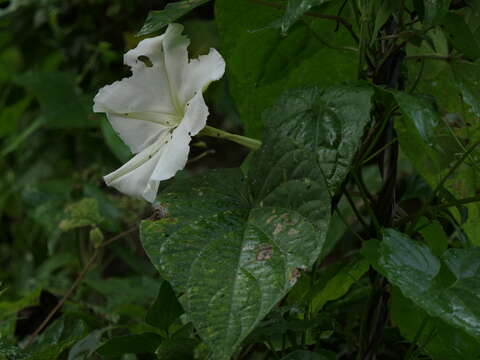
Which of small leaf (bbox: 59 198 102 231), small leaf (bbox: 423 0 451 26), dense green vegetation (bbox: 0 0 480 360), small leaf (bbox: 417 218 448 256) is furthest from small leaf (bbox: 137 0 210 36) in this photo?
small leaf (bbox: 59 198 102 231)

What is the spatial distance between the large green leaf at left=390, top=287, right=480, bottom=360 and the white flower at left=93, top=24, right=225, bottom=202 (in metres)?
0.28

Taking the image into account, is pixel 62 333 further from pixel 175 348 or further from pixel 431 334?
pixel 431 334

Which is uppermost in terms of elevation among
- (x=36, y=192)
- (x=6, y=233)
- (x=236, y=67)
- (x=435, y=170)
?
(x=236, y=67)

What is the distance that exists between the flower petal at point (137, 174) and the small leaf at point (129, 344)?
146 millimetres

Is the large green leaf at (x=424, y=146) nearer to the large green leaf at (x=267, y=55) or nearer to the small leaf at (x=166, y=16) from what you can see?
the large green leaf at (x=267, y=55)

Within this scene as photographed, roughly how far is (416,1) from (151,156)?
11.9 inches

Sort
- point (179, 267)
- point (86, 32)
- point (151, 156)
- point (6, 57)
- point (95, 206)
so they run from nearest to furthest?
point (179, 267)
point (151, 156)
point (95, 206)
point (86, 32)
point (6, 57)

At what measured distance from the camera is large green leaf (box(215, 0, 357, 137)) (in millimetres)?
764

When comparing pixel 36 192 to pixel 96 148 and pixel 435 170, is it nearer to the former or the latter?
pixel 96 148

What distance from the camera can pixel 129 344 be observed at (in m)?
0.65

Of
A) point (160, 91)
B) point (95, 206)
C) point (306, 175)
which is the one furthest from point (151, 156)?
point (95, 206)

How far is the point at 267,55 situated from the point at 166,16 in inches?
6.5

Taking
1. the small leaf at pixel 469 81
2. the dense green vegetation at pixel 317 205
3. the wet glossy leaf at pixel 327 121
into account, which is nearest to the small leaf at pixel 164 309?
the dense green vegetation at pixel 317 205

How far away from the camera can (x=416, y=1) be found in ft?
2.00
